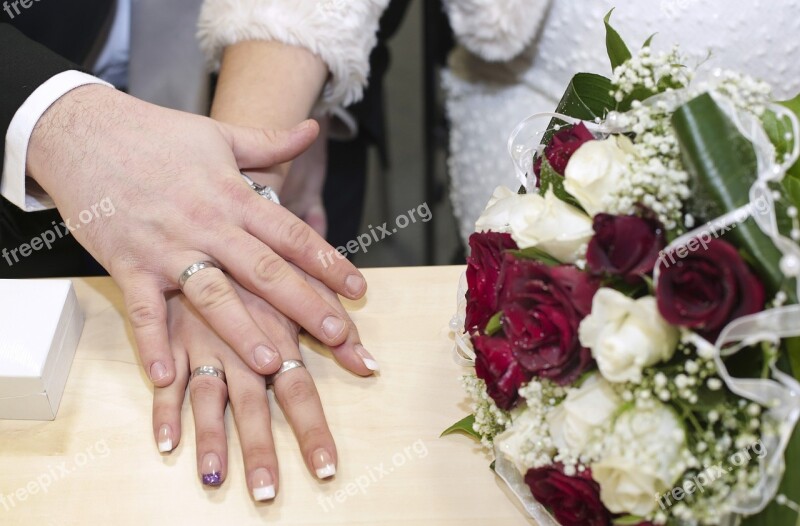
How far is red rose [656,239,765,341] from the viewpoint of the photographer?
1.58ft

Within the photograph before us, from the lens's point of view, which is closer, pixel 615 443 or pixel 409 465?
pixel 615 443

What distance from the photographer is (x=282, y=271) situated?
2.73ft

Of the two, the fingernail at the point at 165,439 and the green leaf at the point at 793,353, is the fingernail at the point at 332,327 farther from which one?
the green leaf at the point at 793,353

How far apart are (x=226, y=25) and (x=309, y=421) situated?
656mm

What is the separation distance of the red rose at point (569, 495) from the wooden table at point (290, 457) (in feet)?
0.31

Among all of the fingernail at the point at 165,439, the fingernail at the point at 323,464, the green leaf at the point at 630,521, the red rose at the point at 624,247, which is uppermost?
the red rose at the point at 624,247

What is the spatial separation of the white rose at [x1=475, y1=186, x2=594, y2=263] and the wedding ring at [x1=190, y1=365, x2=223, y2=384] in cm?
→ 35

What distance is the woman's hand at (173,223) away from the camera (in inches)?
31.9

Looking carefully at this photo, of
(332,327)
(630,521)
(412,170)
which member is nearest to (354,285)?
(332,327)

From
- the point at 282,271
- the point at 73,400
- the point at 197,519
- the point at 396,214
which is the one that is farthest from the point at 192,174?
the point at 396,214

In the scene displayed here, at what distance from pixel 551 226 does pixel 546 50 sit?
2.08 ft

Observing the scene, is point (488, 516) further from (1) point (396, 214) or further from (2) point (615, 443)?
(1) point (396, 214)

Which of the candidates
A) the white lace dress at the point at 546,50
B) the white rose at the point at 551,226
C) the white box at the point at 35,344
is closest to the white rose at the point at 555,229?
the white rose at the point at 551,226

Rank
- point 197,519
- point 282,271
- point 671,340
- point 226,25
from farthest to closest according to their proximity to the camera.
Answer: point 226,25, point 282,271, point 197,519, point 671,340
